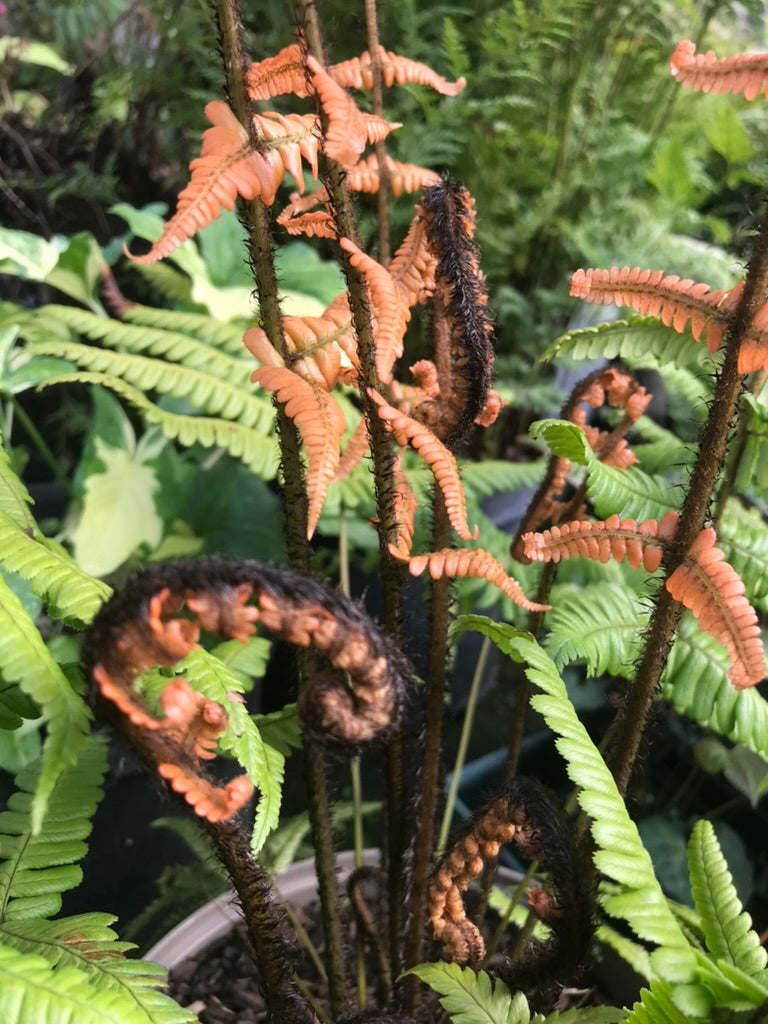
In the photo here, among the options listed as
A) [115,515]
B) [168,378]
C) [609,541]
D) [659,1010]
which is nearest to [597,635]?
[609,541]

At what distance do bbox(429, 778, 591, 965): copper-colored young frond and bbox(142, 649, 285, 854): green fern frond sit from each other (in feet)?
0.44

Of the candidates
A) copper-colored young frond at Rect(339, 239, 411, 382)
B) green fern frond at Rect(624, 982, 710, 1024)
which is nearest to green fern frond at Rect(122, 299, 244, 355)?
copper-colored young frond at Rect(339, 239, 411, 382)

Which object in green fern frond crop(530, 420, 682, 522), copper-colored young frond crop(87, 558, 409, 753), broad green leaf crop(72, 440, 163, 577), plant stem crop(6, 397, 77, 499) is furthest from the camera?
plant stem crop(6, 397, 77, 499)

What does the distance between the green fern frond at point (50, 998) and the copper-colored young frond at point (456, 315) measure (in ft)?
1.25

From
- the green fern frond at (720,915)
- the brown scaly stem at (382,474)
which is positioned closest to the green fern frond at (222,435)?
the brown scaly stem at (382,474)

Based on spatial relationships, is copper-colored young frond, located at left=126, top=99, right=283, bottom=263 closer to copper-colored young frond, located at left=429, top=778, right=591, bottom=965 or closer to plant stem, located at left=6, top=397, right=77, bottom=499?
copper-colored young frond, located at left=429, top=778, right=591, bottom=965

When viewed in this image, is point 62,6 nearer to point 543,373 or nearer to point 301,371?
point 543,373

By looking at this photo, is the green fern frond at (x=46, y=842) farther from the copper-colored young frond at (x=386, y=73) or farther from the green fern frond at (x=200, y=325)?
the green fern frond at (x=200, y=325)

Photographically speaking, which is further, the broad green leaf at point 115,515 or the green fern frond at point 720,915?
the broad green leaf at point 115,515

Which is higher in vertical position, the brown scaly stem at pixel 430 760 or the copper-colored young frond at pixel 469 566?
the copper-colored young frond at pixel 469 566

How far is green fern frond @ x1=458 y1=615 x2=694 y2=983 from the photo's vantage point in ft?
1.39

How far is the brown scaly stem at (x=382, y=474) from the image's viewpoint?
0.45 m

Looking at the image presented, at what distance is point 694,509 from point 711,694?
11.3 inches

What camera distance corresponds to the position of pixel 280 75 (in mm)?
490
